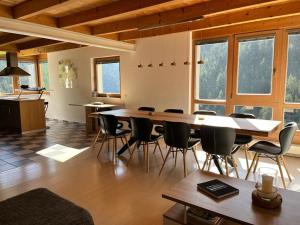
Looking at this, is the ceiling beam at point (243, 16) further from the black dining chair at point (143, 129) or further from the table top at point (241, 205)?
the table top at point (241, 205)

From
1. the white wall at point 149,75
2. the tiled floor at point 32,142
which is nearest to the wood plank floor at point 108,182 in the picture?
the tiled floor at point 32,142

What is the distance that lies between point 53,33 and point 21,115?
2.88 metres

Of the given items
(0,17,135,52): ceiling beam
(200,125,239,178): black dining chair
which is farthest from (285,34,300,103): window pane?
(0,17,135,52): ceiling beam

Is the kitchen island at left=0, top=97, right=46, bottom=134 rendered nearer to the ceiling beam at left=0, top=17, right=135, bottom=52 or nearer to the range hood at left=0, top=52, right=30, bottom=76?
the range hood at left=0, top=52, right=30, bottom=76

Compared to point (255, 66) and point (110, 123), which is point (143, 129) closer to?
point (110, 123)

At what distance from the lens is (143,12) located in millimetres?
4238

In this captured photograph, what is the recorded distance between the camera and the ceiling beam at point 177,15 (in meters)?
3.49

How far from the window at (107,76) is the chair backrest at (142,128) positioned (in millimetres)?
3407

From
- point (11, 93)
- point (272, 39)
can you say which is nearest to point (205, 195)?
point (272, 39)

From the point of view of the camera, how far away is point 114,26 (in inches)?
192

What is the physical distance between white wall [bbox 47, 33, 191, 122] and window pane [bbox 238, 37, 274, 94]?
3.80 ft

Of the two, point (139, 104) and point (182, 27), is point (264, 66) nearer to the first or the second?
point (182, 27)

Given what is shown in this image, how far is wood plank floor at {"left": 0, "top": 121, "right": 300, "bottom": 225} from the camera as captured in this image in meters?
2.49

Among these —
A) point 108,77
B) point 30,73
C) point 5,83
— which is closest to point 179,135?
point 108,77
